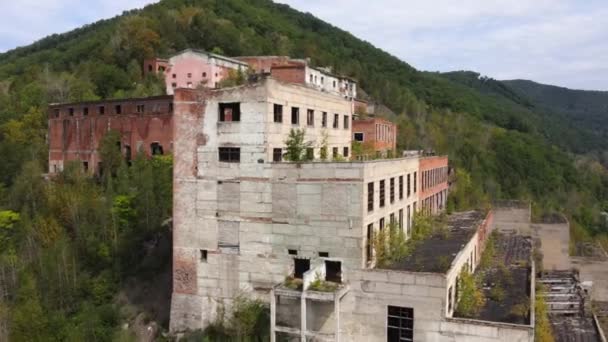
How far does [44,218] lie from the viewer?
49.3 meters

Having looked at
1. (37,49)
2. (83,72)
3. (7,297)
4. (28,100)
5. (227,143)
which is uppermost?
(37,49)

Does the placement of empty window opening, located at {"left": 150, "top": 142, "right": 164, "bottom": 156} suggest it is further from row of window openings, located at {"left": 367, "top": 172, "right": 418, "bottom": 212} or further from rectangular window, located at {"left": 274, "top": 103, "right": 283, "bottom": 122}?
rectangular window, located at {"left": 274, "top": 103, "right": 283, "bottom": 122}

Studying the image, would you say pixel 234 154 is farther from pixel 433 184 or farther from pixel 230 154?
pixel 433 184

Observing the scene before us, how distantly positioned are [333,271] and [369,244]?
2.15 meters

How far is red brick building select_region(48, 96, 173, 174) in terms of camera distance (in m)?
55.2

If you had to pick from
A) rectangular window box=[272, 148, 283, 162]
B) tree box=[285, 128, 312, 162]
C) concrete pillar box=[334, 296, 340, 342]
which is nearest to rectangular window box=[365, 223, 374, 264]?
concrete pillar box=[334, 296, 340, 342]

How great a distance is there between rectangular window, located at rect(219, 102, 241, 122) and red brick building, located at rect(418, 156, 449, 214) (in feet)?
53.5

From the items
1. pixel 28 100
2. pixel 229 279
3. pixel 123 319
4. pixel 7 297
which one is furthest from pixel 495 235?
pixel 28 100

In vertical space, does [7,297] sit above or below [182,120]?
below

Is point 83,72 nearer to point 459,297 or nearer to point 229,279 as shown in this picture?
point 229,279

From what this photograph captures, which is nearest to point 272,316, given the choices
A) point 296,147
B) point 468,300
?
point 296,147

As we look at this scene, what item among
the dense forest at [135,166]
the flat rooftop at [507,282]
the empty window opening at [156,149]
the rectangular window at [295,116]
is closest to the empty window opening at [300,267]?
the rectangular window at [295,116]

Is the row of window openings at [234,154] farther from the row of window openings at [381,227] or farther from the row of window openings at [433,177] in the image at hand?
the row of window openings at [433,177]

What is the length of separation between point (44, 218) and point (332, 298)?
36620 millimetres
